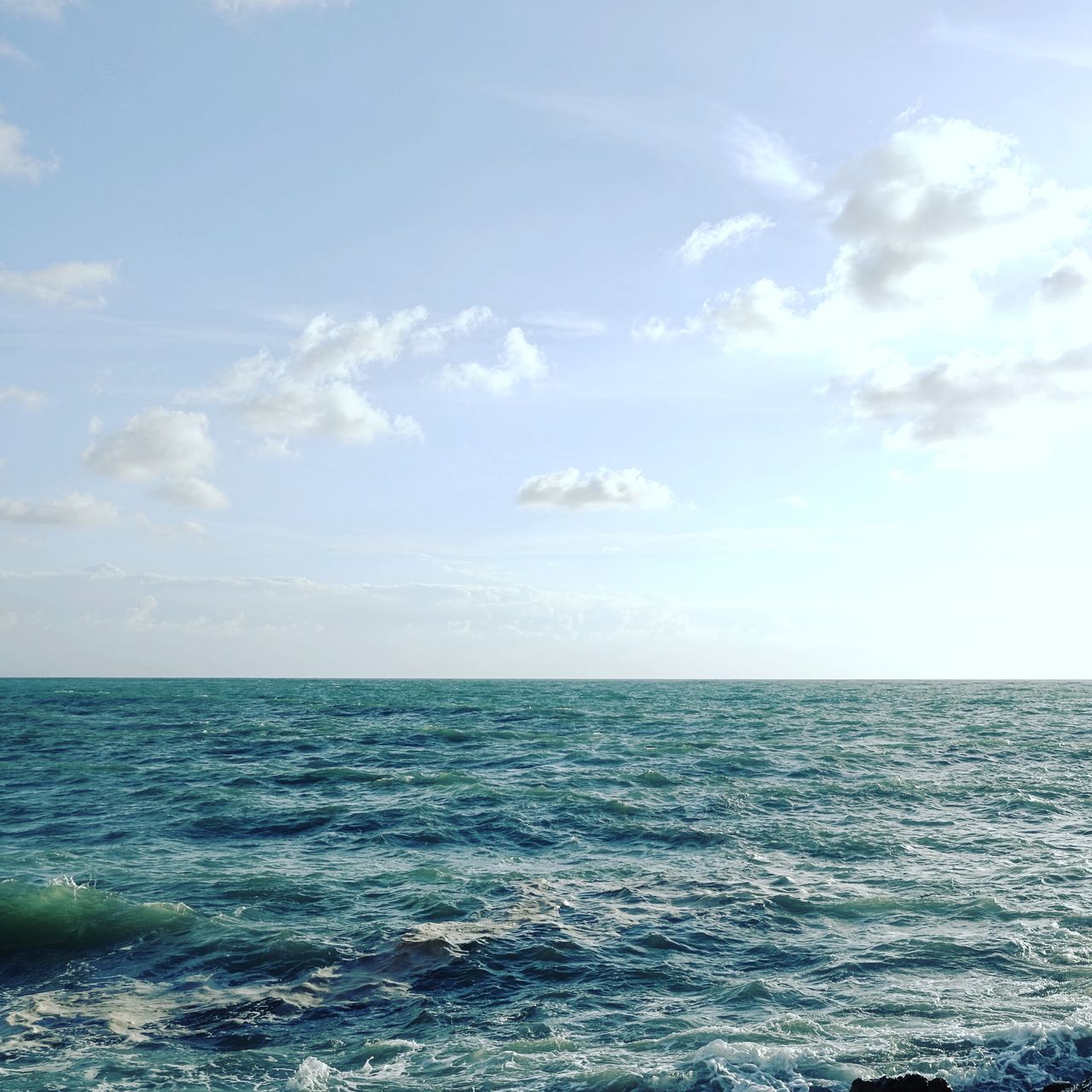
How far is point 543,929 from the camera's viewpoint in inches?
656

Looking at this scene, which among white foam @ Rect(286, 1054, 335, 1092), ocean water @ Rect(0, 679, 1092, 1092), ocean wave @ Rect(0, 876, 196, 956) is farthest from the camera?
ocean wave @ Rect(0, 876, 196, 956)

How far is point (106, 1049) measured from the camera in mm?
11781

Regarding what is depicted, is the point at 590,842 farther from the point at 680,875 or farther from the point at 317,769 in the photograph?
the point at 317,769

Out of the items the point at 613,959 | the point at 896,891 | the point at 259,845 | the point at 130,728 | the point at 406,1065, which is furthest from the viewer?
the point at 130,728

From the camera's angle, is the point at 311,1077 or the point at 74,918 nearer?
the point at 311,1077

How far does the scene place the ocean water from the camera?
37.3 ft

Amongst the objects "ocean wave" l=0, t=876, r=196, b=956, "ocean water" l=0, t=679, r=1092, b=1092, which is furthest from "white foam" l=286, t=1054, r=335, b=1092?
"ocean wave" l=0, t=876, r=196, b=956

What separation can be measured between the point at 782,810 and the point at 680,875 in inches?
373

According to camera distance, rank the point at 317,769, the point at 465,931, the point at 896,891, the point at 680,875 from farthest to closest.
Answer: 1. the point at 317,769
2. the point at 680,875
3. the point at 896,891
4. the point at 465,931

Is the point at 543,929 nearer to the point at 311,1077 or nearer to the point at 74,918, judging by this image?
the point at 311,1077

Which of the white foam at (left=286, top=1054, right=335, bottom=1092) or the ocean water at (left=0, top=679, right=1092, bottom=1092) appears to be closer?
the white foam at (left=286, top=1054, right=335, bottom=1092)

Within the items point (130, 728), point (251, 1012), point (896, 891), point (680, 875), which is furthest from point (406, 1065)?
point (130, 728)

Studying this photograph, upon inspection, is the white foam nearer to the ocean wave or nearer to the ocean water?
the ocean water

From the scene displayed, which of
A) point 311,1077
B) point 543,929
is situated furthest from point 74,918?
point 543,929
